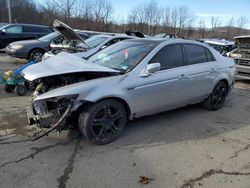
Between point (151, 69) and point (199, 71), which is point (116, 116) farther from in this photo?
point (199, 71)

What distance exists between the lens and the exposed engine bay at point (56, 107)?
3529 millimetres

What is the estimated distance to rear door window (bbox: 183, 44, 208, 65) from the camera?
498cm

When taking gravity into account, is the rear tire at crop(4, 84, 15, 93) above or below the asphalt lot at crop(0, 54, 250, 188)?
above

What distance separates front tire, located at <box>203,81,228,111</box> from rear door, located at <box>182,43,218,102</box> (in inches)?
10.3

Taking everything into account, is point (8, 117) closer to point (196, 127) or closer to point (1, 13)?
point (196, 127)

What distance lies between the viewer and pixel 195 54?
5160mm

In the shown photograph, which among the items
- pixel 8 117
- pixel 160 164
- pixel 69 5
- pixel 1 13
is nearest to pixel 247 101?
pixel 160 164

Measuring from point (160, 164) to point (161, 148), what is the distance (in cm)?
47

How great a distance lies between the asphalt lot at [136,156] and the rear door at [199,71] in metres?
0.62

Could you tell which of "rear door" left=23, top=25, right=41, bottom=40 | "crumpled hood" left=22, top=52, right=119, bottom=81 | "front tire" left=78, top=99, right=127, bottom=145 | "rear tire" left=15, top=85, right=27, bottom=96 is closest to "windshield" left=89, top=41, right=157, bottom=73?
"crumpled hood" left=22, top=52, right=119, bottom=81

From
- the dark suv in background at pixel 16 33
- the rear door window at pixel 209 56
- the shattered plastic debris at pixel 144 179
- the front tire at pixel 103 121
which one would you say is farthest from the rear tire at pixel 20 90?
the dark suv in background at pixel 16 33

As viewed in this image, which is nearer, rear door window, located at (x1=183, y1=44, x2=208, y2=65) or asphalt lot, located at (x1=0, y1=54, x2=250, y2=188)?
asphalt lot, located at (x1=0, y1=54, x2=250, y2=188)

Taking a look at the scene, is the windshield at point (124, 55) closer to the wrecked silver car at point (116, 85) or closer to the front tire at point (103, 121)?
the wrecked silver car at point (116, 85)

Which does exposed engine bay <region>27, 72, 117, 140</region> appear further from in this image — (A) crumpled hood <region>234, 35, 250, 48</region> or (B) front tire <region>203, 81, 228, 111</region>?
(A) crumpled hood <region>234, 35, 250, 48</region>
